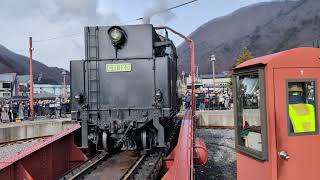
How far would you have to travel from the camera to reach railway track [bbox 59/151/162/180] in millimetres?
8133

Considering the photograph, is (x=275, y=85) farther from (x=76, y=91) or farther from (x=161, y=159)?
(x=76, y=91)

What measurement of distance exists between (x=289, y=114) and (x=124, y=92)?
→ 5.49 m

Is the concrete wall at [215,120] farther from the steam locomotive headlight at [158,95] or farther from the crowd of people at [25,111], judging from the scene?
the steam locomotive headlight at [158,95]

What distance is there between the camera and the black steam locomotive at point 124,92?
9.91 meters

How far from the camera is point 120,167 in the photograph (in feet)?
29.5

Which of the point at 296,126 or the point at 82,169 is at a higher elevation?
the point at 296,126

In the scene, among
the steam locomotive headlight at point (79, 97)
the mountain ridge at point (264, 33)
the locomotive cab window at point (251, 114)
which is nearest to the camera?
the locomotive cab window at point (251, 114)

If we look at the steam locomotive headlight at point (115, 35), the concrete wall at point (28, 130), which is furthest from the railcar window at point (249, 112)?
the concrete wall at point (28, 130)

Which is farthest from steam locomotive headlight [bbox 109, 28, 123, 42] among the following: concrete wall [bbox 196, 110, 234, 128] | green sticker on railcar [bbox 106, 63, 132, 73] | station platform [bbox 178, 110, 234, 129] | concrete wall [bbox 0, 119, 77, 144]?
concrete wall [bbox 196, 110, 234, 128]

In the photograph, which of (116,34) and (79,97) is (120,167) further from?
(116,34)

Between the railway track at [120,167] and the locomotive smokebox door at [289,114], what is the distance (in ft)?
10.6

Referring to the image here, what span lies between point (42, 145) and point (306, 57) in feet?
18.3

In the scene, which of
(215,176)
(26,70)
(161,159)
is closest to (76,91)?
(161,159)

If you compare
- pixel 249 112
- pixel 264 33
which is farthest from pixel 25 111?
pixel 264 33
